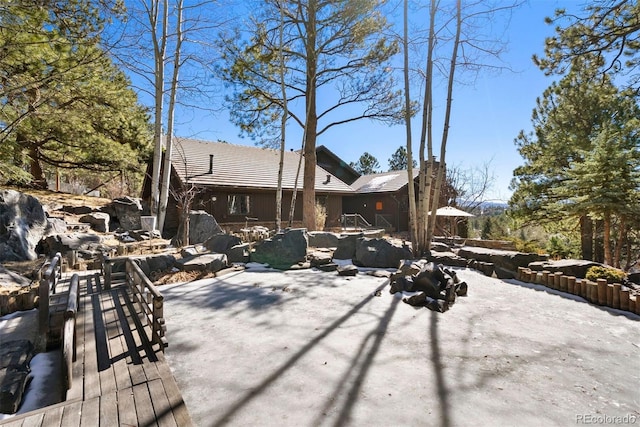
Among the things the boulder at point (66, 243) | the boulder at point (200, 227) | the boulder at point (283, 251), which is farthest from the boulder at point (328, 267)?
the boulder at point (66, 243)

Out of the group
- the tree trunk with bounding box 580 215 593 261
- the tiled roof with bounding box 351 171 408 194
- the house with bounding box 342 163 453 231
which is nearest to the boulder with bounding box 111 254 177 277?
the tree trunk with bounding box 580 215 593 261

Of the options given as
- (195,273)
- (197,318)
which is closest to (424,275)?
(197,318)

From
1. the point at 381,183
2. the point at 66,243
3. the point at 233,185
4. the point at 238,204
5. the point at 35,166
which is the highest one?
the point at 381,183

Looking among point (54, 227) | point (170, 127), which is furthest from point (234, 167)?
point (54, 227)

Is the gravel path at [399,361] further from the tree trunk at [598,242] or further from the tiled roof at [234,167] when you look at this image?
the tiled roof at [234,167]

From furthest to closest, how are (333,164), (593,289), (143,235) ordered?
(333,164) → (143,235) → (593,289)

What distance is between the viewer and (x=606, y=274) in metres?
4.73

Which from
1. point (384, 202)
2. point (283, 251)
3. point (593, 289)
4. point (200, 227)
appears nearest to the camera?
point (593, 289)

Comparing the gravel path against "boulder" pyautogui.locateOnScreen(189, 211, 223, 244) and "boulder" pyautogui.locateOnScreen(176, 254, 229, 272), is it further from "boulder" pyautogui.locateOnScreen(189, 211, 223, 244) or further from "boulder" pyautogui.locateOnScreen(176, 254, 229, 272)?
"boulder" pyautogui.locateOnScreen(189, 211, 223, 244)

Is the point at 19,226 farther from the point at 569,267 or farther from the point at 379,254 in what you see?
the point at 569,267

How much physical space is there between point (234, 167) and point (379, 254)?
11.2 m

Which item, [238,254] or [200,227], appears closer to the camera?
[238,254]

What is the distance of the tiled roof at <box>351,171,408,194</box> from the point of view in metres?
19.9

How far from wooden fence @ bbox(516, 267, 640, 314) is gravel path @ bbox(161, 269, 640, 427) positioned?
0.21 metres
